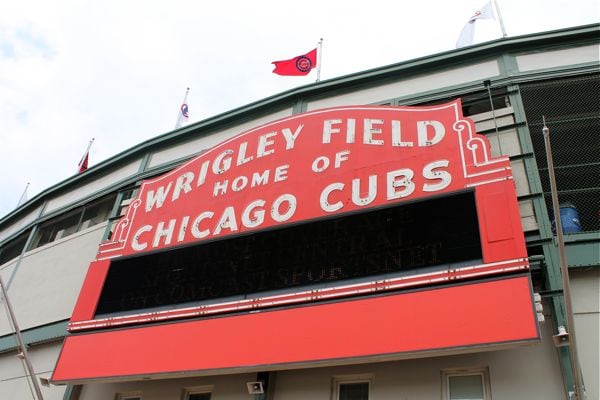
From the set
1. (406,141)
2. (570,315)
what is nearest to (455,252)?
(570,315)

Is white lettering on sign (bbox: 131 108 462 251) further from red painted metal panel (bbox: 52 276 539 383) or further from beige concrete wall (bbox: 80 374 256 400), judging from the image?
beige concrete wall (bbox: 80 374 256 400)

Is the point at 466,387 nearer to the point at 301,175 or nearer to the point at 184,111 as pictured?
the point at 301,175

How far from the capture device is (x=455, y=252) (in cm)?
720

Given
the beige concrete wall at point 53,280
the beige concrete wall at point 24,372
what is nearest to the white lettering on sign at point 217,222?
the beige concrete wall at point 53,280

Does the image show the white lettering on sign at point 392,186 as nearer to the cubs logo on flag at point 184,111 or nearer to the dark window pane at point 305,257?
the dark window pane at point 305,257

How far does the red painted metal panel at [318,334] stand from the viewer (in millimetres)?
6594

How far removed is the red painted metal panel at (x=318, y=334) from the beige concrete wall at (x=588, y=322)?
1.30 meters

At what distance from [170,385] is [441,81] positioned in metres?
8.38

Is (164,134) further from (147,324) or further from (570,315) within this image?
(570,315)

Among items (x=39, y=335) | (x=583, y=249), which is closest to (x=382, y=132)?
(x=583, y=249)

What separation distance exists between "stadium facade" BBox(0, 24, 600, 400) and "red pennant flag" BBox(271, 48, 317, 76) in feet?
6.97

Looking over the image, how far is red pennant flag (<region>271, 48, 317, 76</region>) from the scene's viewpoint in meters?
15.1

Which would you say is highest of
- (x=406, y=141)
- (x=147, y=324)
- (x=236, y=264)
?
(x=406, y=141)

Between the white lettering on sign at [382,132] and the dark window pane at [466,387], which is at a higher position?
the white lettering on sign at [382,132]
